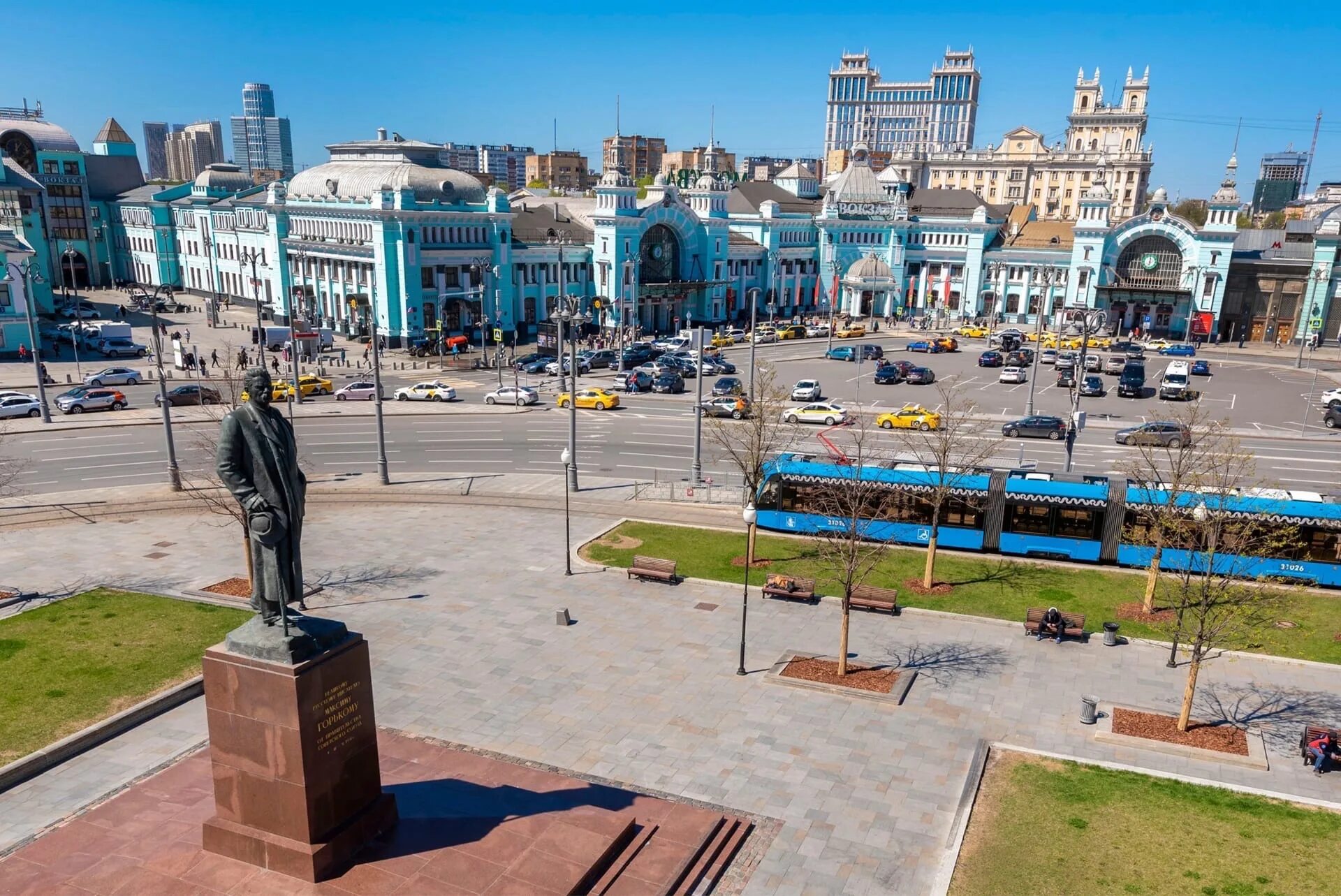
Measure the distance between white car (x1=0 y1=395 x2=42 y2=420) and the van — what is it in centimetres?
6478

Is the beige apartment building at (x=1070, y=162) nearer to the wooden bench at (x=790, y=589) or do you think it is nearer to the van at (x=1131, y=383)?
the van at (x=1131, y=383)

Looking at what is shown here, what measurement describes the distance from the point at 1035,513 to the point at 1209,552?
793 centimetres

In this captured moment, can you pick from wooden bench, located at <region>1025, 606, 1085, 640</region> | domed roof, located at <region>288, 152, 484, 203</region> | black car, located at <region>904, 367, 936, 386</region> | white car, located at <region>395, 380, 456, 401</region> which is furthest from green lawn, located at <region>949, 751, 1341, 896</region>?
domed roof, located at <region>288, 152, 484, 203</region>

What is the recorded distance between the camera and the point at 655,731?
744 inches

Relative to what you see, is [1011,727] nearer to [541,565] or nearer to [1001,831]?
[1001,831]

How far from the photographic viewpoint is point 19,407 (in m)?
48.7

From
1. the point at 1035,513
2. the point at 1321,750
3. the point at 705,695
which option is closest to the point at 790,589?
the point at 705,695

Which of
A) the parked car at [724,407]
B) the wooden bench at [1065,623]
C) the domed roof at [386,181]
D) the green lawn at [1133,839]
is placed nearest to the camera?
the green lawn at [1133,839]

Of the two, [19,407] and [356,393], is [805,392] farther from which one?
[19,407]

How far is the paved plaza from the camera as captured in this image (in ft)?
54.3

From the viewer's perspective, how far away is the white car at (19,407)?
48.2 m

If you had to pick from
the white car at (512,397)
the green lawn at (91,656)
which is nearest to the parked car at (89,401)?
the white car at (512,397)

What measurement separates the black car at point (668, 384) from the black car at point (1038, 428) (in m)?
21.6

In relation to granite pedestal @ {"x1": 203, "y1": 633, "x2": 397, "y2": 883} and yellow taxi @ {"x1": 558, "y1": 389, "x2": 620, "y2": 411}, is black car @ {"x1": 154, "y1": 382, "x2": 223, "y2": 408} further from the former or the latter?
granite pedestal @ {"x1": 203, "y1": 633, "x2": 397, "y2": 883}
